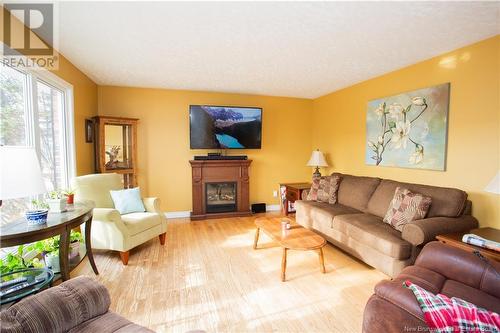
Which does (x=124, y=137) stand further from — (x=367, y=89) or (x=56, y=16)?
(x=367, y=89)

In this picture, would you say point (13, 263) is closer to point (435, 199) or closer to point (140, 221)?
point (140, 221)

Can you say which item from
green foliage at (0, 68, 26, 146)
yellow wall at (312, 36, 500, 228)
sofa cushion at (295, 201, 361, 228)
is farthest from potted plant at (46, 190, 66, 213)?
yellow wall at (312, 36, 500, 228)

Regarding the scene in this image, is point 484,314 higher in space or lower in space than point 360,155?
lower

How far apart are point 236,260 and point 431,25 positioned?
9.96 ft

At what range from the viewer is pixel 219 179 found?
15.4ft

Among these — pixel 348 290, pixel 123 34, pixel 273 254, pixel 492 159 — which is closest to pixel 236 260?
pixel 273 254

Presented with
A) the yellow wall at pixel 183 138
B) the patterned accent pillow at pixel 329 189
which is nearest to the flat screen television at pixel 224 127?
the yellow wall at pixel 183 138

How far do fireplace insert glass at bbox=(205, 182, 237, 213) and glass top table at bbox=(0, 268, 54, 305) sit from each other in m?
3.09

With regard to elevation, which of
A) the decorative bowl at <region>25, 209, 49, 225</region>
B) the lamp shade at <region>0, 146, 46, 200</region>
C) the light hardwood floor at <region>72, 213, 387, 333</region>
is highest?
the lamp shade at <region>0, 146, 46, 200</region>

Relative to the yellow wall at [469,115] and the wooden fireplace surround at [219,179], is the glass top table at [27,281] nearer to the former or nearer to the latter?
the wooden fireplace surround at [219,179]

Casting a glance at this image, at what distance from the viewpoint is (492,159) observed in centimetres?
241

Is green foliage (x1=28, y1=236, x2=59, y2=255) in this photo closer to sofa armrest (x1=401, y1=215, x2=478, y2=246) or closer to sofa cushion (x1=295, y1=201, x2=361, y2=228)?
sofa cushion (x1=295, y1=201, x2=361, y2=228)

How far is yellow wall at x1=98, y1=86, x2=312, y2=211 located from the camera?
4.42 meters

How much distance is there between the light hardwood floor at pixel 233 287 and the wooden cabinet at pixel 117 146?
136 centimetres
